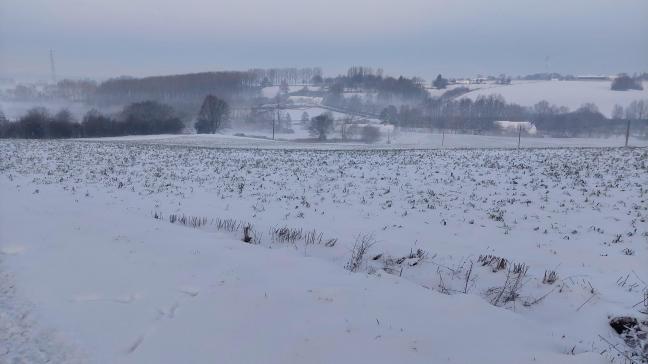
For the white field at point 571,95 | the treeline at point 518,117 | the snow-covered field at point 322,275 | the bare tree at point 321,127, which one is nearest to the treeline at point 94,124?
the bare tree at point 321,127

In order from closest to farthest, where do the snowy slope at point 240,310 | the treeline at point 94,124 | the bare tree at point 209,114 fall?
the snowy slope at point 240,310, the treeline at point 94,124, the bare tree at point 209,114

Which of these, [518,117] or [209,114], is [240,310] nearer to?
[209,114]

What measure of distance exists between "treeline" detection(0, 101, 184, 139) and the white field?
115 meters

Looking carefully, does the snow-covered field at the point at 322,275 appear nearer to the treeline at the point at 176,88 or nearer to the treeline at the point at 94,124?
the treeline at the point at 94,124

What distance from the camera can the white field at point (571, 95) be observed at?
126950 millimetres

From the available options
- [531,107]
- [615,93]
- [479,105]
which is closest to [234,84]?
[479,105]

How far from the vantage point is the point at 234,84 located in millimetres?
172125

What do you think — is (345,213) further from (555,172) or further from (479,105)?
(479,105)

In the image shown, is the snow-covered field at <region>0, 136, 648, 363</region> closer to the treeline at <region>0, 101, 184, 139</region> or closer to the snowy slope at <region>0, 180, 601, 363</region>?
the snowy slope at <region>0, 180, 601, 363</region>

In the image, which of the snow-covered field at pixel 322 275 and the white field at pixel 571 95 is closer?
the snow-covered field at pixel 322 275

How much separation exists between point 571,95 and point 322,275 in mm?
164343

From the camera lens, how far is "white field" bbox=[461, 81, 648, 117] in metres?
127

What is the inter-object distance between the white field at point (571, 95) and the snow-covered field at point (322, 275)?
13064 centimetres

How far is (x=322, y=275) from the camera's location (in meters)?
5.97
